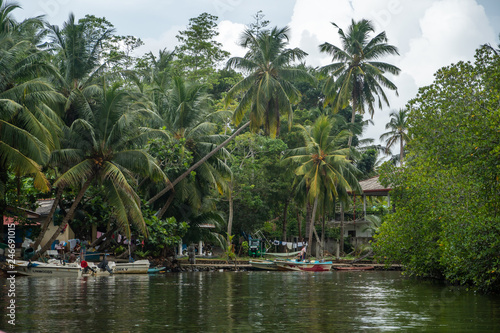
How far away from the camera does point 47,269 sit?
24.4 metres

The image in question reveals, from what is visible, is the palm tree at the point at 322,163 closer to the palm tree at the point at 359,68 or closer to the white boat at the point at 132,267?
the palm tree at the point at 359,68

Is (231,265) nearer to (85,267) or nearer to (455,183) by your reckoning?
(85,267)

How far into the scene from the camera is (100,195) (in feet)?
97.5

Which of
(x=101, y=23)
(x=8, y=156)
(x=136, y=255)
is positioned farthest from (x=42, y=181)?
(x=101, y=23)

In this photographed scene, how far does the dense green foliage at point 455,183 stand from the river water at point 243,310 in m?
1.43

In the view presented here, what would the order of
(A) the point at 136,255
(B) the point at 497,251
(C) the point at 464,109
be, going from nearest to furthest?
(B) the point at 497,251 < (C) the point at 464,109 < (A) the point at 136,255

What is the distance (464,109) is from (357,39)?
1058 inches

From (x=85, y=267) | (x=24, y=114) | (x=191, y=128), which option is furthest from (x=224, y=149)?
(x=24, y=114)

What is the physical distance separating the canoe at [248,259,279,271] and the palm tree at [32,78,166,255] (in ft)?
43.4

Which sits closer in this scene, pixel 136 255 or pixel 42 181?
pixel 42 181

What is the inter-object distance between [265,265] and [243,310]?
24.5 metres

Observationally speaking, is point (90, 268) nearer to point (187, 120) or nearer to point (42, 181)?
point (42, 181)

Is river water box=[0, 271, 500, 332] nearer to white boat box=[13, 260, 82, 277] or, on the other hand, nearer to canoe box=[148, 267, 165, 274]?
white boat box=[13, 260, 82, 277]

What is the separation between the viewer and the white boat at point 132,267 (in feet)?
94.3
